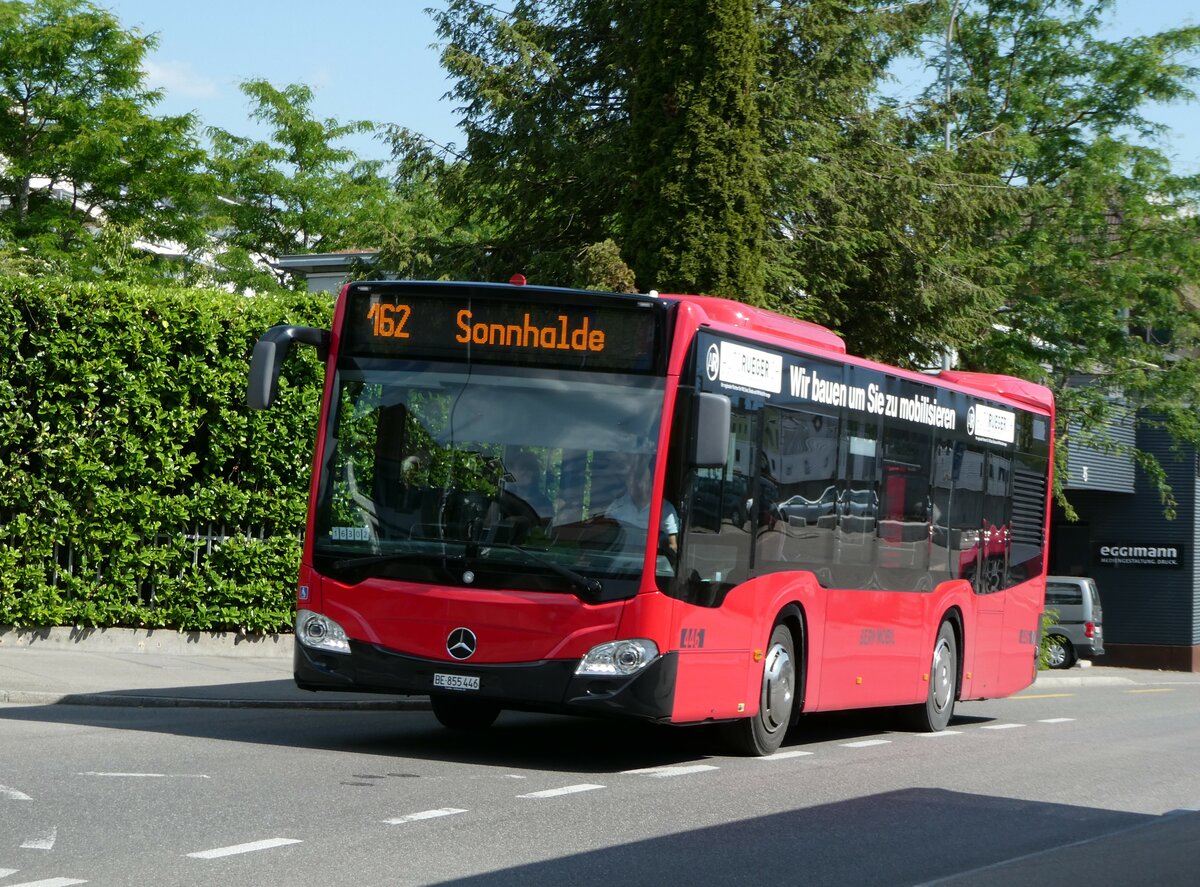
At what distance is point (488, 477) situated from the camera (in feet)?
36.2

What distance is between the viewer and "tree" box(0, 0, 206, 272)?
32.8 m

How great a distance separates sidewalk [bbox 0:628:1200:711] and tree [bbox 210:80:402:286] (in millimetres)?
25775

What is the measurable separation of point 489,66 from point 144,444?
10.2 m

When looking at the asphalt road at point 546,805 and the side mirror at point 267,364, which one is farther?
the side mirror at point 267,364

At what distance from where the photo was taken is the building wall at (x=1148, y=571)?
140ft

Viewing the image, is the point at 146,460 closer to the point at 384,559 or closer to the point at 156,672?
the point at 156,672

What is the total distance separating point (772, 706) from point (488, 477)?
2974 millimetres

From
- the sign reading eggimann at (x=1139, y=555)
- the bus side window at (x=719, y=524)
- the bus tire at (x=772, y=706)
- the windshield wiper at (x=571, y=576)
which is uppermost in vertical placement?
the sign reading eggimann at (x=1139, y=555)

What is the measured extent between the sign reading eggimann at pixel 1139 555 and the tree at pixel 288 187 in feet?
64.1

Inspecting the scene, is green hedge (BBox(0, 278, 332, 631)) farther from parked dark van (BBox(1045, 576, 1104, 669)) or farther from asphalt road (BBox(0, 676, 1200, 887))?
parked dark van (BBox(1045, 576, 1104, 669))

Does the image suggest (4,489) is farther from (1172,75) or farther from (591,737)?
(1172,75)

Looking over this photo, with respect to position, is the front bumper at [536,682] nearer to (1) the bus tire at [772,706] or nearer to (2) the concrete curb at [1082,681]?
(1) the bus tire at [772,706]

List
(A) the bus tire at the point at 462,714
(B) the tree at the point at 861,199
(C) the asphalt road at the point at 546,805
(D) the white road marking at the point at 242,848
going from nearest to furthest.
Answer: (D) the white road marking at the point at 242,848
(C) the asphalt road at the point at 546,805
(A) the bus tire at the point at 462,714
(B) the tree at the point at 861,199

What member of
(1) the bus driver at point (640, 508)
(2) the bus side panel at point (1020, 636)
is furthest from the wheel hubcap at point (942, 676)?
(1) the bus driver at point (640, 508)
